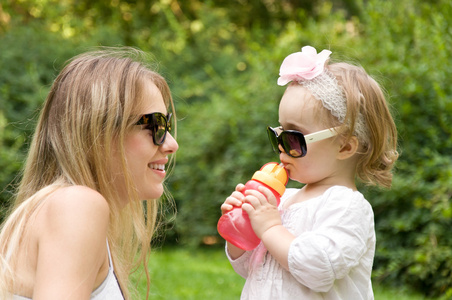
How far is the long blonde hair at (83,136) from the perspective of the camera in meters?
2.07

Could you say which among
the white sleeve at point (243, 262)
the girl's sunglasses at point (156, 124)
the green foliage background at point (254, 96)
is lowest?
the green foliage background at point (254, 96)

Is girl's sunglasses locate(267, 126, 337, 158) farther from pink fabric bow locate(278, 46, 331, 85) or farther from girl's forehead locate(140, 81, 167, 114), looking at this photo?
girl's forehead locate(140, 81, 167, 114)

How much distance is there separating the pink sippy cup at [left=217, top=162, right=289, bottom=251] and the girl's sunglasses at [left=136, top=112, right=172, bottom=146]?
0.42 m

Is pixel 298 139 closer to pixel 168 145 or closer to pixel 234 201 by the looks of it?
pixel 234 201

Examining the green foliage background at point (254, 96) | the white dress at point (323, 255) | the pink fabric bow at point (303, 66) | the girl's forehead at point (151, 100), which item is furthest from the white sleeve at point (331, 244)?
the green foliage background at point (254, 96)

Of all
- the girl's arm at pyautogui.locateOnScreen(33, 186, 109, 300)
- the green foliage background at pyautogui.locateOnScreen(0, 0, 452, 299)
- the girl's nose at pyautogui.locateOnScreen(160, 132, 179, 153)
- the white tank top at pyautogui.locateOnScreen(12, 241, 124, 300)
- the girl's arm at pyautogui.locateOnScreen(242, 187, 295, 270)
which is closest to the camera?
the girl's arm at pyautogui.locateOnScreen(33, 186, 109, 300)

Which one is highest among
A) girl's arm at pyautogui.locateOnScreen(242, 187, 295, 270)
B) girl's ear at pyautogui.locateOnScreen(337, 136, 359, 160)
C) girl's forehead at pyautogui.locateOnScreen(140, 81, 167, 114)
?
girl's forehead at pyautogui.locateOnScreen(140, 81, 167, 114)

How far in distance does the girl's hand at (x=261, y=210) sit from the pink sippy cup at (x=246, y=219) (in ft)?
0.15

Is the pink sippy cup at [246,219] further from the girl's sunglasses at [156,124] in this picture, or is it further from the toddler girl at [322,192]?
the girl's sunglasses at [156,124]

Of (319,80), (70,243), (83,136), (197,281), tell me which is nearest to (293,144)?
(319,80)

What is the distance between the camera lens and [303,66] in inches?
92.8

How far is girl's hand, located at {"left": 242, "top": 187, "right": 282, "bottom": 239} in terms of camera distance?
2221 millimetres

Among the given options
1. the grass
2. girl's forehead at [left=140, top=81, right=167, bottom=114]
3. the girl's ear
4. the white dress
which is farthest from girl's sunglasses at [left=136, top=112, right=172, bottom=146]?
the grass

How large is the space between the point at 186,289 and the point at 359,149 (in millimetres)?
3991
